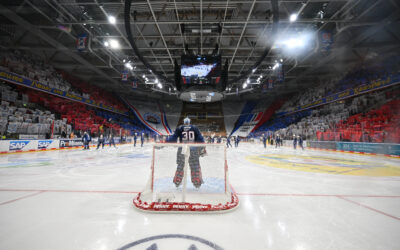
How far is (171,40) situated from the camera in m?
11.9

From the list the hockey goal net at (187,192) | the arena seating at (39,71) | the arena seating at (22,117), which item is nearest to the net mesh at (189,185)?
the hockey goal net at (187,192)

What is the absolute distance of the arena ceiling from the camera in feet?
28.0

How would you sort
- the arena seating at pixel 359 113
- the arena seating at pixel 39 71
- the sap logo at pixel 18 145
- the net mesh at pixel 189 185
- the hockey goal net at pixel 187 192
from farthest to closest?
the arena seating at pixel 39 71, the arena seating at pixel 359 113, the sap logo at pixel 18 145, the net mesh at pixel 189 185, the hockey goal net at pixel 187 192

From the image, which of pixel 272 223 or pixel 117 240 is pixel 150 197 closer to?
pixel 117 240

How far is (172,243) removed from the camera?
61.5 inches

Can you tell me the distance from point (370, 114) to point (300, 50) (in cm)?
774

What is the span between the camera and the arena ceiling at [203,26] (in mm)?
8531

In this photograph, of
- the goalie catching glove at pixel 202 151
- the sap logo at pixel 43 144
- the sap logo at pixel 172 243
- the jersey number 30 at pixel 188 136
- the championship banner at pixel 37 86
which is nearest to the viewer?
the sap logo at pixel 172 243

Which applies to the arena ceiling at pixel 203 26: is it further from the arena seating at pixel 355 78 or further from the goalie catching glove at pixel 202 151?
the goalie catching glove at pixel 202 151

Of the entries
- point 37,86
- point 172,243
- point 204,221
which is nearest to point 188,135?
point 204,221

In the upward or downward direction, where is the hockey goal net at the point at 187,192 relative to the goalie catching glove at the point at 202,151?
downward

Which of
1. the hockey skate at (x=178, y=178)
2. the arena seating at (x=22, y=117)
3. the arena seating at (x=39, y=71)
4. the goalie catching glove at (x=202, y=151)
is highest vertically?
the arena seating at (x=39, y=71)

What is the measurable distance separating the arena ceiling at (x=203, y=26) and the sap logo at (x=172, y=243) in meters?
7.11

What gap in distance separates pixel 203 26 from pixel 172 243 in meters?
10.1
